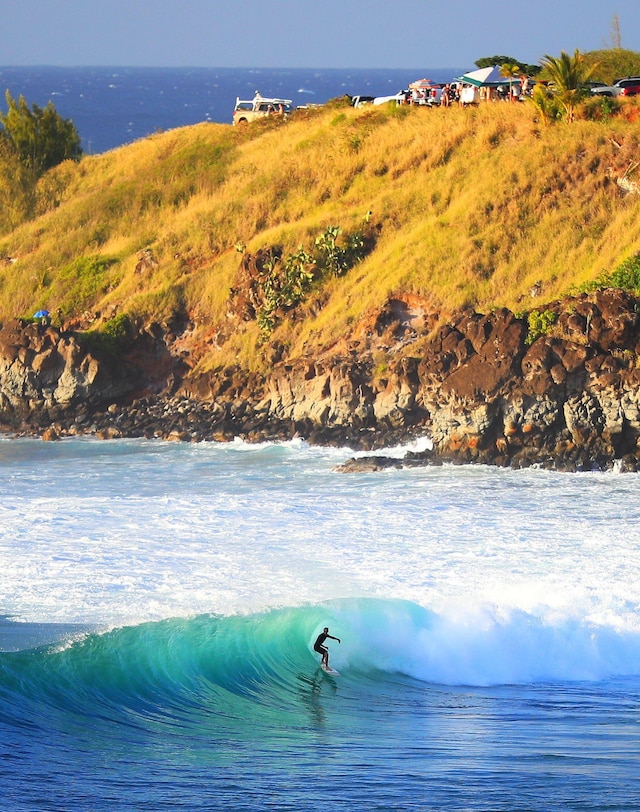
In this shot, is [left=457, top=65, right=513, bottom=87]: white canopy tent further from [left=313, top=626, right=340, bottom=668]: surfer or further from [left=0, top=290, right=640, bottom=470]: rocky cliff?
[left=313, top=626, right=340, bottom=668]: surfer

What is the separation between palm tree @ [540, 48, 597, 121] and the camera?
45469 millimetres

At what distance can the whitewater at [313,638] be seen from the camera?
1550 cm

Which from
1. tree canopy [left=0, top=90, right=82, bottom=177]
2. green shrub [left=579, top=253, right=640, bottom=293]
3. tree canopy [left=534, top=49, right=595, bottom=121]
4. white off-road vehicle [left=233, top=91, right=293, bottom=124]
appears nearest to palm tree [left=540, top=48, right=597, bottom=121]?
tree canopy [left=534, top=49, right=595, bottom=121]

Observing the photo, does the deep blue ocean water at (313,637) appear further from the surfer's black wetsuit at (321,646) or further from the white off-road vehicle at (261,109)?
the white off-road vehicle at (261,109)

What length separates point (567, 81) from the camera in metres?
46.3

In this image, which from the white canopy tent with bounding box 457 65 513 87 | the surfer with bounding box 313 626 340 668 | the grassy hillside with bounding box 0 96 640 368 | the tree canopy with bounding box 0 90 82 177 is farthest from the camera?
the tree canopy with bounding box 0 90 82 177

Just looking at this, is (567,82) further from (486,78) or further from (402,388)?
(402,388)

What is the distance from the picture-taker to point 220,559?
2608 cm

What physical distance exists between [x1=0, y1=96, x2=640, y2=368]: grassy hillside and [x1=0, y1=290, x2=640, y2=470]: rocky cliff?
1.57 m

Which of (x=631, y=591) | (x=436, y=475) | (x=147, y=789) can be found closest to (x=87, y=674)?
(x=147, y=789)

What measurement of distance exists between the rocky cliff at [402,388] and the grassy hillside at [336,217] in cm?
157

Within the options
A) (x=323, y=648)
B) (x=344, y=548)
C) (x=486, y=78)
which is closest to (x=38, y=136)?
(x=486, y=78)

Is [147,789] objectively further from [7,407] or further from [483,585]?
[7,407]

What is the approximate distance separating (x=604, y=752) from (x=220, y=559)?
11.4 m
